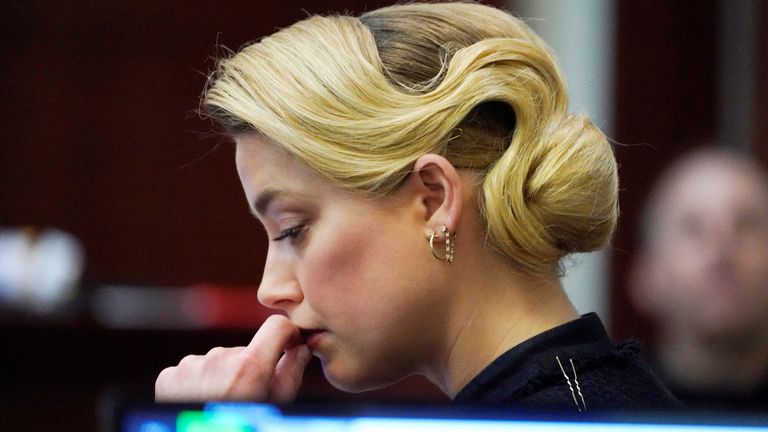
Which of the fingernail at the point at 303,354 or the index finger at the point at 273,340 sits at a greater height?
the index finger at the point at 273,340

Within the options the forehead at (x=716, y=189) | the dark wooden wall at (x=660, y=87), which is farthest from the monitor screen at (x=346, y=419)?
the dark wooden wall at (x=660, y=87)

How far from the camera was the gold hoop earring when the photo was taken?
4.35 feet

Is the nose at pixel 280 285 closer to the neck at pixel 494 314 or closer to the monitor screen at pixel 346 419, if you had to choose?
the neck at pixel 494 314

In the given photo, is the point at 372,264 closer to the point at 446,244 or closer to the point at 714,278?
the point at 446,244

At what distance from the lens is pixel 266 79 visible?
4.50 ft

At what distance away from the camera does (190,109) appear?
3656mm

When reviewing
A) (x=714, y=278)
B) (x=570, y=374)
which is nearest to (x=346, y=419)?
(x=570, y=374)

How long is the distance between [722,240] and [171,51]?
1965 millimetres

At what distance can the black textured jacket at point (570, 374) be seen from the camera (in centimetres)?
124

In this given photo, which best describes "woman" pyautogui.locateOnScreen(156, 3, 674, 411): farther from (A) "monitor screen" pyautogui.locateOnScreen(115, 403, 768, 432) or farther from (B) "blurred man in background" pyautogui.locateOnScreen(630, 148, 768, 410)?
(B) "blurred man in background" pyautogui.locateOnScreen(630, 148, 768, 410)

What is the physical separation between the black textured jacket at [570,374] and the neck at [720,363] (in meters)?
1.15

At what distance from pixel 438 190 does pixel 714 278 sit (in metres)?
1.46

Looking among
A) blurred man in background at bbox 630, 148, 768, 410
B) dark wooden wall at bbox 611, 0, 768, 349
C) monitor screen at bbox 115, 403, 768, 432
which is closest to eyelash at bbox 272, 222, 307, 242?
monitor screen at bbox 115, 403, 768, 432

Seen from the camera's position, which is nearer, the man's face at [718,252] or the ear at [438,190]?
the ear at [438,190]
